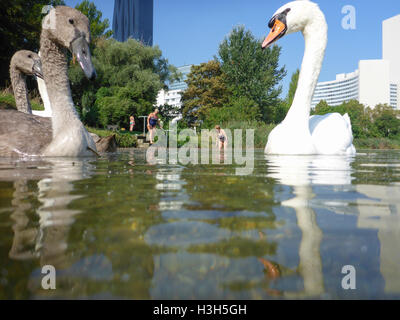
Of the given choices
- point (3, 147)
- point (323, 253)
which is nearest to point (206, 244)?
point (323, 253)

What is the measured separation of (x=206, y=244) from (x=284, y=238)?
23cm

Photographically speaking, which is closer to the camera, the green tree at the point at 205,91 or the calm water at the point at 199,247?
the calm water at the point at 199,247

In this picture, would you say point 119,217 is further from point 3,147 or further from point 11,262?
point 3,147

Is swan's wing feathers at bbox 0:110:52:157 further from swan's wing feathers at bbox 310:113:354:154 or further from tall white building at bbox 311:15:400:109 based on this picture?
tall white building at bbox 311:15:400:109

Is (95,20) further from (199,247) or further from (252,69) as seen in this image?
Result: (199,247)

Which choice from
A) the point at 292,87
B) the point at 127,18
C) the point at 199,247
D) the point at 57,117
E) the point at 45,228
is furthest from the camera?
the point at 127,18

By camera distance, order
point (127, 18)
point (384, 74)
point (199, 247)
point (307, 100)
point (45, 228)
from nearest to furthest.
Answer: point (199, 247), point (45, 228), point (307, 100), point (127, 18), point (384, 74)

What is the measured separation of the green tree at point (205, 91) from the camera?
42.1 meters

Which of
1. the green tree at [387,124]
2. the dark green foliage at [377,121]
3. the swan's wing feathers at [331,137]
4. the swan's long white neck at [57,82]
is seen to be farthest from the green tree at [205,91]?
the swan's long white neck at [57,82]

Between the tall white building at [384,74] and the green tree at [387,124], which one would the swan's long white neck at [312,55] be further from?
the tall white building at [384,74]

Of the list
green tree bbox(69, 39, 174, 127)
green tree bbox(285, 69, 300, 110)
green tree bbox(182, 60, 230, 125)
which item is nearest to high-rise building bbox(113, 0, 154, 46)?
green tree bbox(285, 69, 300, 110)

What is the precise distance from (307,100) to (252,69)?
103 feet

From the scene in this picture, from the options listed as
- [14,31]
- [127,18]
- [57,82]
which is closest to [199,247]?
[57,82]

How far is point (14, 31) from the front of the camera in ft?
72.2
